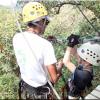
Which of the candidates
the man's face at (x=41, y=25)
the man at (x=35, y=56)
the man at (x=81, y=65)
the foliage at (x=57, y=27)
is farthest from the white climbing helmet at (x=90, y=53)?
the foliage at (x=57, y=27)

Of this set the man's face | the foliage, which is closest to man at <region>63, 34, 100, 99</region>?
the man's face

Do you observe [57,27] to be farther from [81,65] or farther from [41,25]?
[41,25]

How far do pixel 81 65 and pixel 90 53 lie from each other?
0.15m

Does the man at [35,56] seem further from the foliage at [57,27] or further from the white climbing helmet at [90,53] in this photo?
the foliage at [57,27]

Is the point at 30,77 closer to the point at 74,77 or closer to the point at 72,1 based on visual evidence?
the point at 74,77

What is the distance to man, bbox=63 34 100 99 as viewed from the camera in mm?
3326

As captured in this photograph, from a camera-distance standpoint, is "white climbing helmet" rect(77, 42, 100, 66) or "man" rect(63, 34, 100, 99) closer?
"man" rect(63, 34, 100, 99)

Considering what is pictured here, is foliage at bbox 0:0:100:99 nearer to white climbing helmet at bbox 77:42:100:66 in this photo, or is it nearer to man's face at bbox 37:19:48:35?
white climbing helmet at bbox 77:42:100:66

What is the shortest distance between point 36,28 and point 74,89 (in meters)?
0.75

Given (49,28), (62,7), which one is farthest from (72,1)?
(49,28)

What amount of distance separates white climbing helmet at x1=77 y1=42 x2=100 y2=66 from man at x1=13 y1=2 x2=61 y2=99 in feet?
1.07

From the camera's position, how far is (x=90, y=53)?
11.3 ft

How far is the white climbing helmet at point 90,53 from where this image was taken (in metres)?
3.43

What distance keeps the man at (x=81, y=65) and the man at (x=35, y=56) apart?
0.67ft
